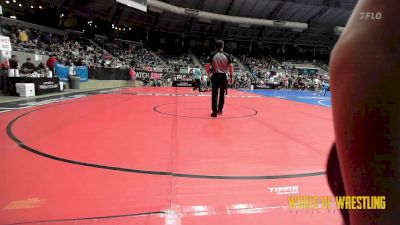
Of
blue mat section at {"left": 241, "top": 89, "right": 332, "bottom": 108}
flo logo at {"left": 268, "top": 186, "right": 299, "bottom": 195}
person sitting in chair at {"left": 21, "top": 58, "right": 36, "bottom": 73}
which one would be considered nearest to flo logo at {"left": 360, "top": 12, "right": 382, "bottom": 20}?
flo logo at {"left": 268, "top": 186, "right": 299, "bottom": 195}

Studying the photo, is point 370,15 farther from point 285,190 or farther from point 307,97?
point 307,97


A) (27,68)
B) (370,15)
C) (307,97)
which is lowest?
(307,97)

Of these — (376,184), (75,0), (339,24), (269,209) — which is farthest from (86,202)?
(339,24)

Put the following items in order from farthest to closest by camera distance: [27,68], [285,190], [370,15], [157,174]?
[27,68] < [157,174] < [285,190] < [370,15]

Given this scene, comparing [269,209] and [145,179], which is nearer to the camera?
[269,209]

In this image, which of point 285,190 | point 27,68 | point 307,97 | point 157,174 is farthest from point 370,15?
point 307,97

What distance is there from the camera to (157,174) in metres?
2.51

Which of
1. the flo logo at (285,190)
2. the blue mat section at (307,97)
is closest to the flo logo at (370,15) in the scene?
the flo logo at (285,190)

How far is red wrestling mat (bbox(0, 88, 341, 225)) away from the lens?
181 cm

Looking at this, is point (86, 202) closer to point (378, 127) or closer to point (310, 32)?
point (378, 127)

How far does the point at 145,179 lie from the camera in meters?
2.38

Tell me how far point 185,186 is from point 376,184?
175cm

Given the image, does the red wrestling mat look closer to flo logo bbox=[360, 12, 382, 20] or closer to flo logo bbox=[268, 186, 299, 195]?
flo logo bbox=[268, 186, 299, 195]

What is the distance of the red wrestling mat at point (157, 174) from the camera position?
1.81m
